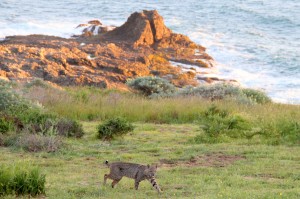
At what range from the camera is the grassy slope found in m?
10.8

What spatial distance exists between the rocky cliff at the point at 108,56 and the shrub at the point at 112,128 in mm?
14211

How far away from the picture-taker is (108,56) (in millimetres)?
38812

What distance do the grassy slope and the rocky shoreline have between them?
15.2 meters

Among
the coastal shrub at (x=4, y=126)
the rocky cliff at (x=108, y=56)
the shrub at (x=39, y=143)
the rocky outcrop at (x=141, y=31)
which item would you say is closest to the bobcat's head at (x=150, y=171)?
the shrub at (x=39, y=143)

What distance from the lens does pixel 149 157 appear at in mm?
14734

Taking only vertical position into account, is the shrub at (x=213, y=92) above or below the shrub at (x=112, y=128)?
below

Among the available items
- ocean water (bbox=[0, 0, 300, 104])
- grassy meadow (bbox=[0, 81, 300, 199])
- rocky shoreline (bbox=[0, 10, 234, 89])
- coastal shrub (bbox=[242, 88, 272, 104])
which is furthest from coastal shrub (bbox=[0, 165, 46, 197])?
ocean water (bbox=[0, 0, 300, 104])

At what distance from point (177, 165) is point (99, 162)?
168 cm

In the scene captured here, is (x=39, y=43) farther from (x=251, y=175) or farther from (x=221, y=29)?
→ (x=251, y=175)

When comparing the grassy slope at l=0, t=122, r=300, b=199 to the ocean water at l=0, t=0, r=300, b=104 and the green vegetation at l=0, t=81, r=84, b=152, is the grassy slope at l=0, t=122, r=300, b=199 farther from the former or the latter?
the ocean water at l=0, t=0, r=300, b=104

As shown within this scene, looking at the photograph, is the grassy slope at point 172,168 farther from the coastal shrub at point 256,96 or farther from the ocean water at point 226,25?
the ocean water at point 226,25

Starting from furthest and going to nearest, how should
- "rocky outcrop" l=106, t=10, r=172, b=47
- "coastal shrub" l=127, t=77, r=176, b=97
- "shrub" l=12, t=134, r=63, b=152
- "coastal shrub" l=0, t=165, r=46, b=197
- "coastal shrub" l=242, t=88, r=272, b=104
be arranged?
"rocky outcrop" l=106, t=10, r=172, b=47 < "coastal shrub" l=127, t=77, r=176, b=97 < "coastal shrub" l=242, t=88, r=272, b=104 < "shrub" l=12, t=134, r=63, b=152 < "coastal shrub" l=0, t=165, r=46, b=197

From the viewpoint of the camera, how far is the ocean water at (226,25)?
43.8m

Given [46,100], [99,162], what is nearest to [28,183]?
[99,162]
